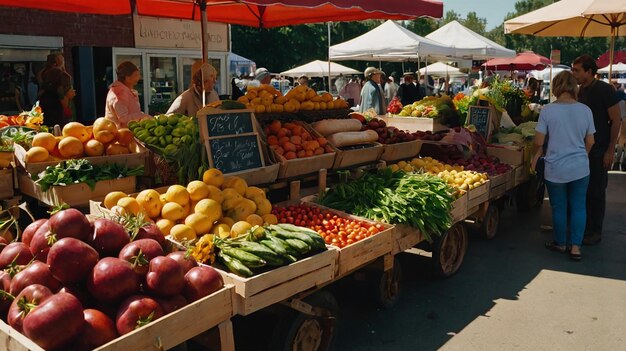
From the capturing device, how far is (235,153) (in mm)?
4895

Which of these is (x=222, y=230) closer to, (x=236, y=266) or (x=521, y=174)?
(x=236, y=266)

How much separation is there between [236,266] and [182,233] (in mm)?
597

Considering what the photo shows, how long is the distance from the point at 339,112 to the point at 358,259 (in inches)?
103

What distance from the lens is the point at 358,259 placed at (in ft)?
13.7

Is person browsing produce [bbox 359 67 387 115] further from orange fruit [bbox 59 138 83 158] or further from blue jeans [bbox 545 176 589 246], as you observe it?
orange fruit [bbox 59 138 83 158]

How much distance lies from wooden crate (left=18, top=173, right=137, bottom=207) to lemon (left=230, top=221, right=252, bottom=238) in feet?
3.76

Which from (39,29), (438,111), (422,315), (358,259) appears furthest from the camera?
(39,29)

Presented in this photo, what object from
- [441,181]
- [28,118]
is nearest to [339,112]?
[441,181]

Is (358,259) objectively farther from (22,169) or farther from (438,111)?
(438,111)

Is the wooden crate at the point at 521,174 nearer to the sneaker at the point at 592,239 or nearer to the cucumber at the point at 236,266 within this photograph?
the sneaker at the point at 592,239

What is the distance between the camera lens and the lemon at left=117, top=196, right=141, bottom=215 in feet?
12.6

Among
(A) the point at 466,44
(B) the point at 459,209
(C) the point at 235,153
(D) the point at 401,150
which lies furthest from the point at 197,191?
(A) the point at 466,44

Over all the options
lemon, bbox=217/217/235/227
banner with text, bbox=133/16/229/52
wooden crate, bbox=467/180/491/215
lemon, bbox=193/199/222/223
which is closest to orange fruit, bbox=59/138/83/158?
lemon, bbox=193/199/222/223

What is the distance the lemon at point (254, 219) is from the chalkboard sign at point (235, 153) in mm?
775
